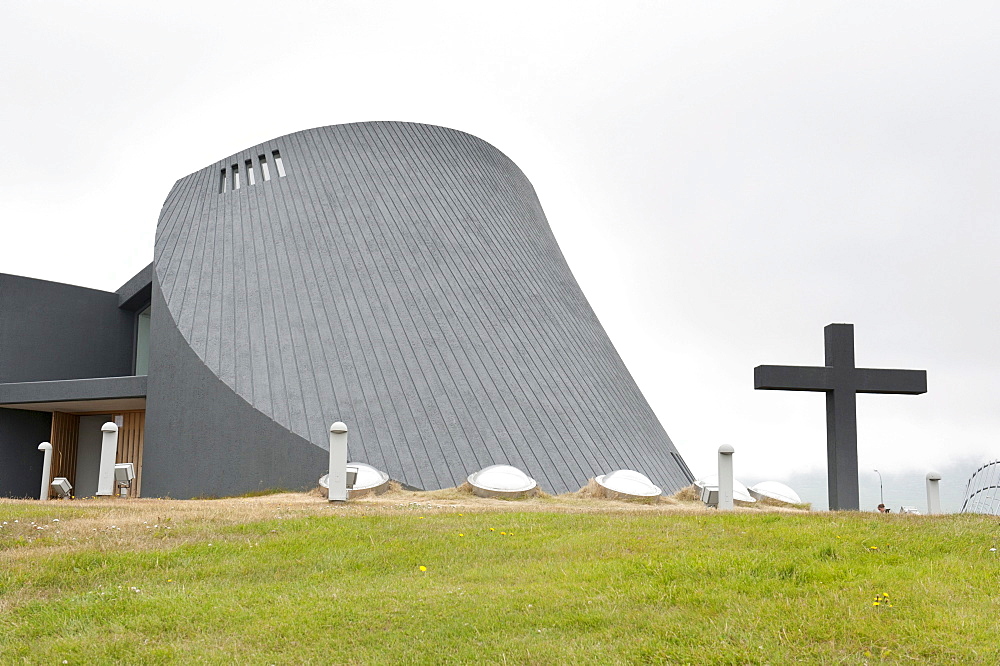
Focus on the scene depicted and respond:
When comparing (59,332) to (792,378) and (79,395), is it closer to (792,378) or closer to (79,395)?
(79,395)

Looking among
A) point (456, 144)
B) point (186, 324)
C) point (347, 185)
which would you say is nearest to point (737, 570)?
point (186, 324)

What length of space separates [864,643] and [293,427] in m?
9.49

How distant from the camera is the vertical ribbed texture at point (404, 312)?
12711 mm

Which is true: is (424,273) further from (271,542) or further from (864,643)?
(864,643)

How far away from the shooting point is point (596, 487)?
11.1 m

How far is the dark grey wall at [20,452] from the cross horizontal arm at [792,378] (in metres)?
14.8

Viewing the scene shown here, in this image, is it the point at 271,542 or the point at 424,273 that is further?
the point at 424,273

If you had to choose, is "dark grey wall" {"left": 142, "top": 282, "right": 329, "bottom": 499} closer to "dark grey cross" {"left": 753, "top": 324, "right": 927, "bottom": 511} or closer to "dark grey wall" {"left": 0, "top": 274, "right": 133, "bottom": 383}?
"dark grey wall" {"left": 0, "top": 274, "right": 133, "bottom": 383}

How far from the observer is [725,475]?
9.53 metres

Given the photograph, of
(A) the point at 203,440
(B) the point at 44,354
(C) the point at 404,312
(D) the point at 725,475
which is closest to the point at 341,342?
(C) the point at 404,312

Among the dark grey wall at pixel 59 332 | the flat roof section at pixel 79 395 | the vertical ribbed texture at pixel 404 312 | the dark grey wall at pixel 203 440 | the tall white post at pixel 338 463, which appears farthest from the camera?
the dark grey wall at pixel 59 332

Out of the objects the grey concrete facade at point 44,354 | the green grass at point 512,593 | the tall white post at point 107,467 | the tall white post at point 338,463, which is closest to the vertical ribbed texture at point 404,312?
the tall white post at point 107,467

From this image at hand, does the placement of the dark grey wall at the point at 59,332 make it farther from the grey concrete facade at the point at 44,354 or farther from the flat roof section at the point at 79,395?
the flat roof section at the point at 79,395

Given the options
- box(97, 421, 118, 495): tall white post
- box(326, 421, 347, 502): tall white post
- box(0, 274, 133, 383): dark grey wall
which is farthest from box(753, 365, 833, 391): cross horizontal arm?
box(0, 274, 133, 383): dark grey wall
